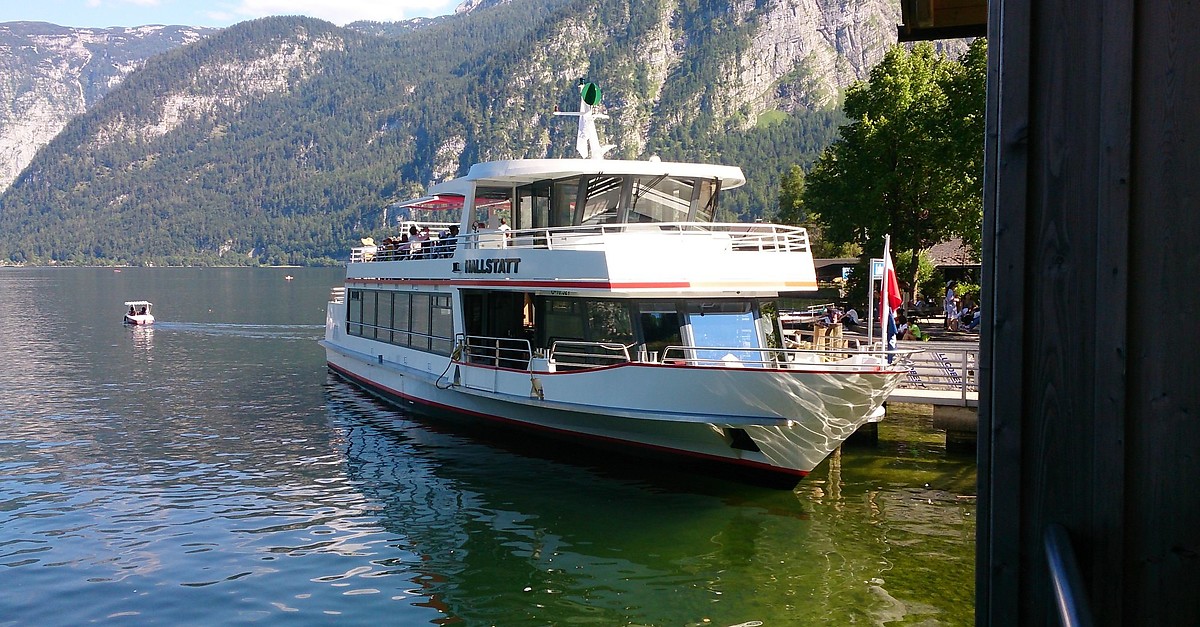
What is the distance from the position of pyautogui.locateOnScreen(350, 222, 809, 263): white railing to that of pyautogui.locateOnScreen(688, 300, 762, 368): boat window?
1066mm

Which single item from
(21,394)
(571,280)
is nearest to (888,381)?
(571,280)

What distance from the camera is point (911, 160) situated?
3572cm

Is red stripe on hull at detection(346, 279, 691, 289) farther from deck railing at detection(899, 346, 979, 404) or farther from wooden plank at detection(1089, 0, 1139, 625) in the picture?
wooden plank at detection(1089, 0, 1139, 625)

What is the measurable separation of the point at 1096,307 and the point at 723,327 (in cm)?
1276

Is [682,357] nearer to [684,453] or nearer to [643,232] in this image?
[684,453]

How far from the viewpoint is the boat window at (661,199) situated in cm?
1722

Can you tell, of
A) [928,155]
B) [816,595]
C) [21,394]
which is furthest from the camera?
[928,155]

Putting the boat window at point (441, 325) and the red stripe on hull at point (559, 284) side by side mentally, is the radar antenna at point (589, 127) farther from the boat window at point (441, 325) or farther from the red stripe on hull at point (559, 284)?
the boat window at point (441, 325)

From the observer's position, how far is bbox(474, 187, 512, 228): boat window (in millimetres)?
19078

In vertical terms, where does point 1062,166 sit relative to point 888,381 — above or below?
above

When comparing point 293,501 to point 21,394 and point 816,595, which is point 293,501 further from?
point 21,394

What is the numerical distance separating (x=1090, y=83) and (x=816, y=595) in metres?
8.97

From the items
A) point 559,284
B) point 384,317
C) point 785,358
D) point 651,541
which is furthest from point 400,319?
point 651,541

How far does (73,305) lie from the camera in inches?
3164
